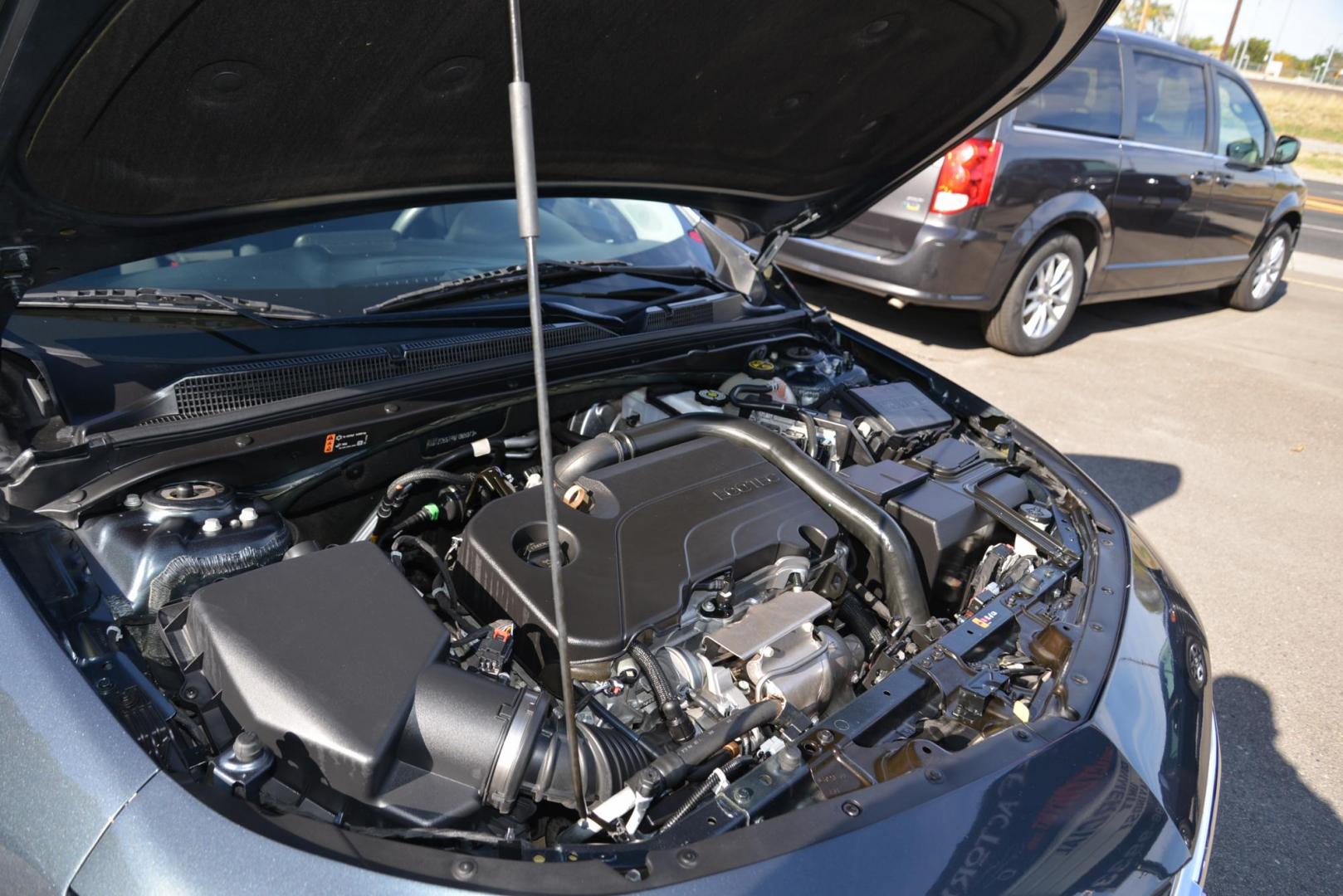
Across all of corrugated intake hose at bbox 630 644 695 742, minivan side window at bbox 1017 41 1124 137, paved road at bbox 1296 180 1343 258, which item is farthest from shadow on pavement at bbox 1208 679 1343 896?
paved road at bbox 1296 180 1343 258

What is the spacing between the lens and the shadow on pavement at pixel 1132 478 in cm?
433

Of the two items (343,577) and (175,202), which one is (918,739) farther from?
(175,202)

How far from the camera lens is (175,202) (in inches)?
63.7

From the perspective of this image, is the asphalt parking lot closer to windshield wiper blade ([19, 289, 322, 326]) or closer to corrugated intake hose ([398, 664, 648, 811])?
corrugated intake hose ([398, 664, 648, 811])

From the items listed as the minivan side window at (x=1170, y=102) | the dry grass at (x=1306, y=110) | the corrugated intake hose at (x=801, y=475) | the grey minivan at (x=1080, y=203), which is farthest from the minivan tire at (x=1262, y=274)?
the dry grass at (x=1306, y=110)

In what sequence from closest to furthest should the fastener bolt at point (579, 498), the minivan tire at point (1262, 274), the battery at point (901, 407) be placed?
1. the fastener bolt at point (579, 498)
2. the battery at point (901, 407)
3. the minivan tire at point (1262, 274)

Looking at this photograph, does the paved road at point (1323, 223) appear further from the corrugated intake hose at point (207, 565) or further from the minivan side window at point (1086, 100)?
the corrugated intake hose at point (207, 565)

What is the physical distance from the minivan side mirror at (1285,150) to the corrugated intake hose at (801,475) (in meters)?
7.05

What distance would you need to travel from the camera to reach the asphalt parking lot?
2.56 meters

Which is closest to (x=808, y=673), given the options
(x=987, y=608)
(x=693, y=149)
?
(x=987, y=608)

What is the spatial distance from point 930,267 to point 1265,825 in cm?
353

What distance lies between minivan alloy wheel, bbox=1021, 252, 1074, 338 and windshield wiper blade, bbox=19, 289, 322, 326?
16.3 ft

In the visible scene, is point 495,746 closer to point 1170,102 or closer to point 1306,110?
point 1170,102

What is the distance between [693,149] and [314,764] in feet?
5.49
